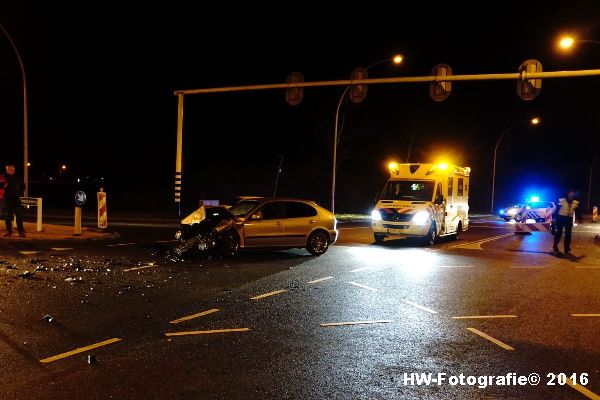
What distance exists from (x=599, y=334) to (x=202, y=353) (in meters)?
5.03

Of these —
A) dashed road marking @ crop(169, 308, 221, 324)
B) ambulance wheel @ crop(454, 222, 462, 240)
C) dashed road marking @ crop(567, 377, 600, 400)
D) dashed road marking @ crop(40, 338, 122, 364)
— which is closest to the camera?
dashed road marking @ crop(567, 377, 600, 400)

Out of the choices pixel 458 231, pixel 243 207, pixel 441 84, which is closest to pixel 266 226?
pixel 243 207

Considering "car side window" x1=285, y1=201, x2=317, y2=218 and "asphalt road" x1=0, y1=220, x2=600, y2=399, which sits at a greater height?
"car side window" x1=285, y1=201, x2=317, y2=218

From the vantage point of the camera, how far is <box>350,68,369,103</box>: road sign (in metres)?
18.0

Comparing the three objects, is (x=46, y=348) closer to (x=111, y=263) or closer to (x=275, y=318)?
(x=275, y=318)

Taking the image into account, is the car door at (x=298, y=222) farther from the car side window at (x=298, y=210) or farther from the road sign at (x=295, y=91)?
the road sign at (x=295, y=91)

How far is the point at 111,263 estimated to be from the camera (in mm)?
11594

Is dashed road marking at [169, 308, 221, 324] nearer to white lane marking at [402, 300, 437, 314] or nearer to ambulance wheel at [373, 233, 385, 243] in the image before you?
white lane marking at [402, 300, 437, 314]

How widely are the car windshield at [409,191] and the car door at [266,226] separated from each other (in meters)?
5.77

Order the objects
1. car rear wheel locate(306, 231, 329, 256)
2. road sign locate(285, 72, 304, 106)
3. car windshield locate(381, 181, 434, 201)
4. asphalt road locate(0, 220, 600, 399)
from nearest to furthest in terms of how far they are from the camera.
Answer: asphalt road locate(0, 220, 600, 399)
car rear wheel locate(306, 231, 329, 256)
car windshield locate(381, 181, 434, 201)
road sign locate(285, 72, 304, 106)

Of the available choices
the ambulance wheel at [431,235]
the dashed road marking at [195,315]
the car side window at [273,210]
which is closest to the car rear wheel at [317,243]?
the car side window at [273,210]

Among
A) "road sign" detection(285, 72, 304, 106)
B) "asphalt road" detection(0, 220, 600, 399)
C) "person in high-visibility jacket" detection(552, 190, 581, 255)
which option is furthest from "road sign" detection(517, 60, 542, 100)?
"road sign" detection(285, 72, 304, 106)

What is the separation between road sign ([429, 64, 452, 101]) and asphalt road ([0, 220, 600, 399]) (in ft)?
20.8

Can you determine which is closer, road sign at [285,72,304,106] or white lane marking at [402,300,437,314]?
white lane marking at [402,300,437,314]
